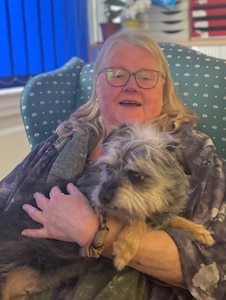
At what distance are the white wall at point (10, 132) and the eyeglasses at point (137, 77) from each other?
1117 mm

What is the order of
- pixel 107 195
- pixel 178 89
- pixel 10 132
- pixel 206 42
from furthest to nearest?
pixel 206 42 < pixel 10 132 < pixel 178 89 < pixel 107 195

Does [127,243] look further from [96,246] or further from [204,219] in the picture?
[204,219]

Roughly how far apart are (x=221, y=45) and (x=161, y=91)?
4.31 ft

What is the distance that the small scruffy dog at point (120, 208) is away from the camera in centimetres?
119

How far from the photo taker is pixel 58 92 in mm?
1973

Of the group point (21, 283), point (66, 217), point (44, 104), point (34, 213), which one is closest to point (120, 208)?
point (66, 217)

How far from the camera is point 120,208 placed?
3.87 ft

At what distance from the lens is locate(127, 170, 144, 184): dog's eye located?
3.95ft

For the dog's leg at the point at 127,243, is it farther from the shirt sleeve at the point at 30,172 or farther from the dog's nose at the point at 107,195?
the shirt sleeve at the point at 30,172

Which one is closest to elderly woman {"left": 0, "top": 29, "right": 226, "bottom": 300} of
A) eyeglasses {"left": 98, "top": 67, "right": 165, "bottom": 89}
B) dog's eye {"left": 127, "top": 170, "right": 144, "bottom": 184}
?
eyeglasses {"left": 98, "top": 67, "right": 165, "bottom": 89}

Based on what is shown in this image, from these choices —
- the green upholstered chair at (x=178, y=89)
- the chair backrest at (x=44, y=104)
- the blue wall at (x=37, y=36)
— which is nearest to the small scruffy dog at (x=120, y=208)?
the green upholstered chair at (x=178, y=89)

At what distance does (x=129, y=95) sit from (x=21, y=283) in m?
0.66

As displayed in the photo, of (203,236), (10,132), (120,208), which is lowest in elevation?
(10,132)

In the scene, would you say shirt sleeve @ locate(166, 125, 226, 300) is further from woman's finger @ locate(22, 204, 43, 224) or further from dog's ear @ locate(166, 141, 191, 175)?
woman's finger @ locate(22, 204, 43, 224)
